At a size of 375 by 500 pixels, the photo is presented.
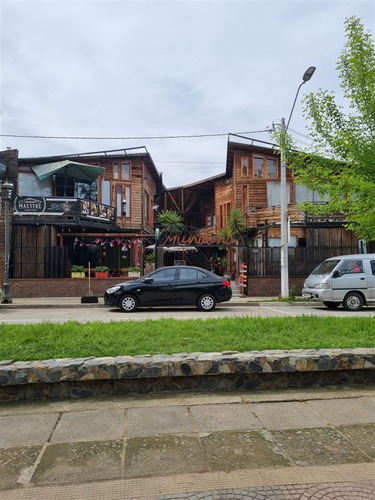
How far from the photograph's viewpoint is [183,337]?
5777 millimetres

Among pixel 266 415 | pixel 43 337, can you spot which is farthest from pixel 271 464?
pixel 43 337

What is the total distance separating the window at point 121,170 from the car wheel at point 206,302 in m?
15.1

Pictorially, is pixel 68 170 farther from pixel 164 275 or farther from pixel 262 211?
pixel 164 275

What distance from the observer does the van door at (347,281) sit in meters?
13.8

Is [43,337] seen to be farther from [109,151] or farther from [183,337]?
[109,151]

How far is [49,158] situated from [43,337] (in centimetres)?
2081

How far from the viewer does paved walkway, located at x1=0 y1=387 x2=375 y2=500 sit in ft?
8.75

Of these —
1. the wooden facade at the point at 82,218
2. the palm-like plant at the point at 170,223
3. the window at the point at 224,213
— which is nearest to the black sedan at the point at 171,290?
the wooden facade at the point at 82,218

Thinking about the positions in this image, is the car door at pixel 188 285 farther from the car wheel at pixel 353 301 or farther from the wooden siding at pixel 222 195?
the wooden siding at pixel 222 195

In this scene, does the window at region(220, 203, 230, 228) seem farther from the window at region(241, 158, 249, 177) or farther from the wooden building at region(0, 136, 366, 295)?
the window at region(241, 158, 249, 177)

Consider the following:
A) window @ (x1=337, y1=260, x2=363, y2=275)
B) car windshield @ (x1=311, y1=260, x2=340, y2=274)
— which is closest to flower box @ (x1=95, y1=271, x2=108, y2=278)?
car windshield @ (x1=311, y1=260, x2=340, y2=274)

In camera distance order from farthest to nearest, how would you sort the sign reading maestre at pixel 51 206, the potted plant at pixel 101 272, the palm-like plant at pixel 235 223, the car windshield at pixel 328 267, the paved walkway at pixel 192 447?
the palm-like plant at pixel 235 223 → the sign reading maestre at pixel 51 206 → the potted plant at pixel 101 272 → the car windshield at pixel 328 267 → the paved walkway at pixel 192 447

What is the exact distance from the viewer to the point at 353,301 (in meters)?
13.9

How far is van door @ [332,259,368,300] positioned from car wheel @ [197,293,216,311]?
14.1 feet
